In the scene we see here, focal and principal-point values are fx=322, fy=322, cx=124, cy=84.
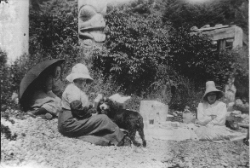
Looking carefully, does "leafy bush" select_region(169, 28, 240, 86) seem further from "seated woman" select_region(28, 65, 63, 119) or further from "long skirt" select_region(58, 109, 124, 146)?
"seated woman" select_region(28, 65, 63, 119)

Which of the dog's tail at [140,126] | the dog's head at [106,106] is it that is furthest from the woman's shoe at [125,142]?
the dog's head at [106,106]

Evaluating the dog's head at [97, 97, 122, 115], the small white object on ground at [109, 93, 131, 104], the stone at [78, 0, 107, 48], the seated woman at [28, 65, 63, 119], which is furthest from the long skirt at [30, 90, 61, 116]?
the stone at [78, 0, 107, 48]

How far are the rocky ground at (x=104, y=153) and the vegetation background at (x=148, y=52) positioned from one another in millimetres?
486

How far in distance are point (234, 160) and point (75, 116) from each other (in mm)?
1988

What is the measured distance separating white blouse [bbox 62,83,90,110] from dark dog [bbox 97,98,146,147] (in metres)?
0.19

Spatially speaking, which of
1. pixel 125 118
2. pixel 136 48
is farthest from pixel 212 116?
pixel 136 48

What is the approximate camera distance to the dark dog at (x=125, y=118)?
387cm

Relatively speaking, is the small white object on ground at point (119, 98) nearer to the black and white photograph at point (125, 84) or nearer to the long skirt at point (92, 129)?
the black and white photograph at point (125, 84)

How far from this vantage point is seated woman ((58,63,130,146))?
388 centimetres

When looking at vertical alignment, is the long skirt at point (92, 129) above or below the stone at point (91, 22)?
below

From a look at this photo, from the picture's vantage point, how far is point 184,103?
4.08m

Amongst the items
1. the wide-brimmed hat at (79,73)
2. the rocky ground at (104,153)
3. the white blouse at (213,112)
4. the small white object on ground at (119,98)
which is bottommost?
the rocky ground at (104,153)

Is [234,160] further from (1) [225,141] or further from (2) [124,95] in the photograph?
(2) [124,95]

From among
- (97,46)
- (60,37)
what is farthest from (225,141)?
(60,37)
